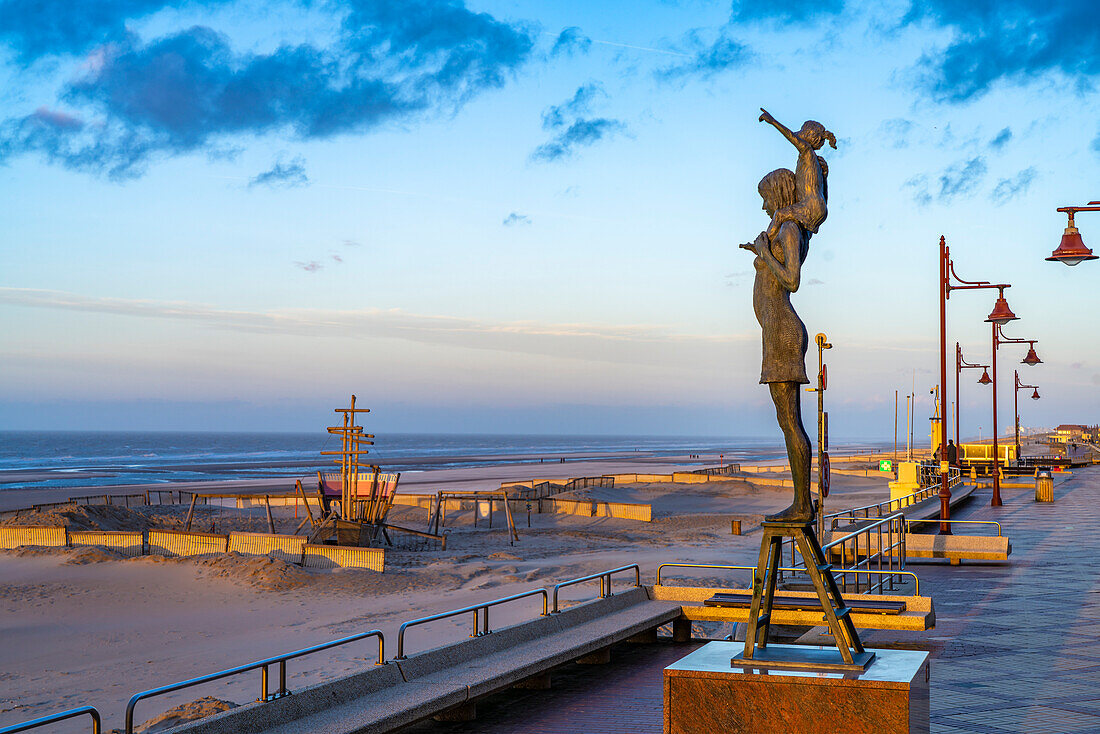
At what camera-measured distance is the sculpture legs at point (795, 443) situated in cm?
669

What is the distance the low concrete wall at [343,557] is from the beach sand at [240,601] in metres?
0.50

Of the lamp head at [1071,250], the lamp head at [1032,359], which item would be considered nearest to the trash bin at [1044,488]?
the lamp head at [1032,359]

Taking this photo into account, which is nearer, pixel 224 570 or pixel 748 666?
pixel 748 666

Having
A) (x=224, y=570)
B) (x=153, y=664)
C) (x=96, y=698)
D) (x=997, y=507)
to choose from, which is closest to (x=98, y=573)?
(x=224, y=570)

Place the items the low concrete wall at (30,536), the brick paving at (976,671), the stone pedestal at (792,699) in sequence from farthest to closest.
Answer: the low concrete wall at (30,536) < the brick paving at (976,671) < the stone pedestal at (792,699)

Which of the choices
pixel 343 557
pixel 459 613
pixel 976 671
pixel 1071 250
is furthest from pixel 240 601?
pixel 1071 250

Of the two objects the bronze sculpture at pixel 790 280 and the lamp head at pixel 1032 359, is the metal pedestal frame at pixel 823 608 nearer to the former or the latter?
the bronze sculpture at pixel 790 280

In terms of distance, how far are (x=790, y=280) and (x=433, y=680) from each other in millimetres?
4709

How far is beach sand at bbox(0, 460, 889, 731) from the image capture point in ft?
48.7

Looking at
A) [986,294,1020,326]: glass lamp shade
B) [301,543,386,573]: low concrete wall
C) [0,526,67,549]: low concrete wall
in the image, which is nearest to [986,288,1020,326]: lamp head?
[986,294,1020,326]: glass lamp shade

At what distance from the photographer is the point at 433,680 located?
8664mm

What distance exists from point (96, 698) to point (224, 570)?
37.2 feet

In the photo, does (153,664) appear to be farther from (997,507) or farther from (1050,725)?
(997,507)

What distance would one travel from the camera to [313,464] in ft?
373
